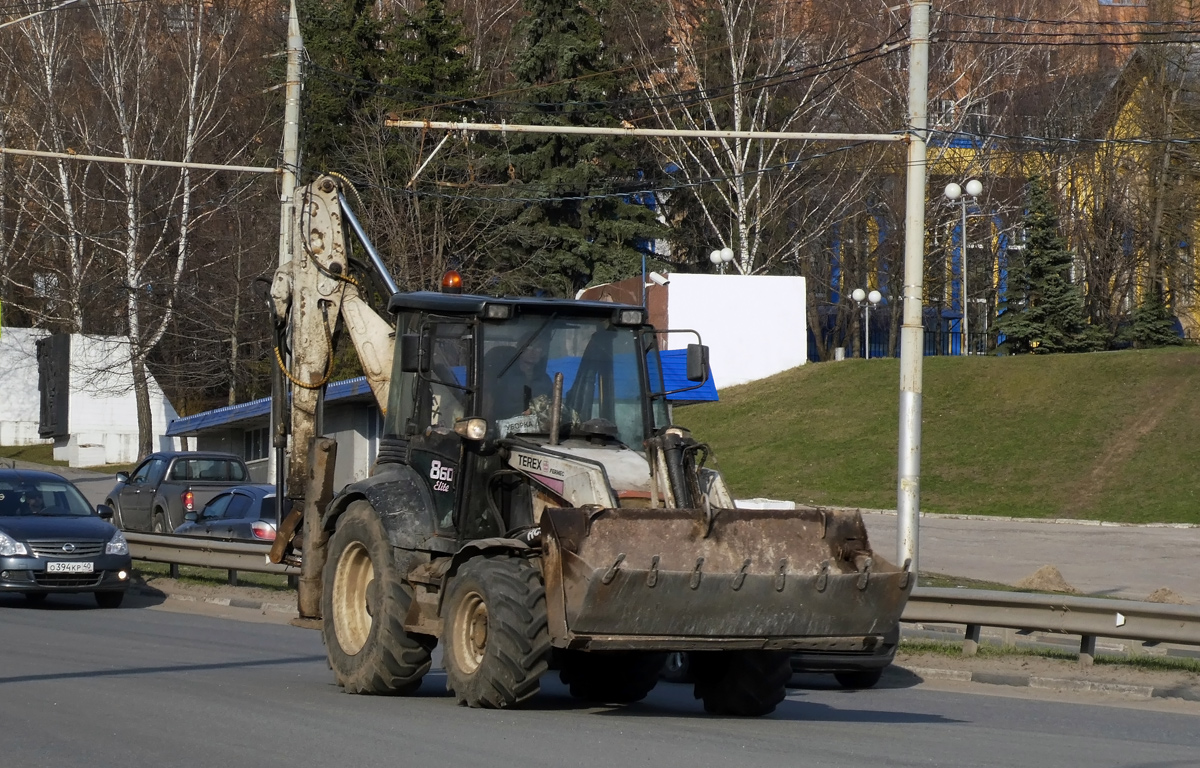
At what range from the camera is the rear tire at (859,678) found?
12.7 meters

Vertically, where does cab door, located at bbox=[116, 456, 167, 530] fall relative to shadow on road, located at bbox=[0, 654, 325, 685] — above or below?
above

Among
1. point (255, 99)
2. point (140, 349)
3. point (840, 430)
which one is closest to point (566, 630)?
point (840, 430)

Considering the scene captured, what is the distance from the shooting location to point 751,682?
395 inches

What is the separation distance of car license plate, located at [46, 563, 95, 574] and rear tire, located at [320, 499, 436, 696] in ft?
23.8

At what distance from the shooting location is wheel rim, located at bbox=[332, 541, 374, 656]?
11.0 meters

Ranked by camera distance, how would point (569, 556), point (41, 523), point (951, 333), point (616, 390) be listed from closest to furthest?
point (569, 556)
point (616, 390)
point (41, 523)
point (951, 333)

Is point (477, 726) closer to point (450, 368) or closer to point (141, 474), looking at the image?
point (450, 368)

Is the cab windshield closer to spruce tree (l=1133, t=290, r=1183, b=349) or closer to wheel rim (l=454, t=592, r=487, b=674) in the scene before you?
wheel rim (l=454, t=592, r=487, b=674)

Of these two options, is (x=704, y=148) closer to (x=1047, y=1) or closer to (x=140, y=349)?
(x=1047, y=1)

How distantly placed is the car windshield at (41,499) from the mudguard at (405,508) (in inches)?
370

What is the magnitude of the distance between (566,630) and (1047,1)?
5174 centimetres

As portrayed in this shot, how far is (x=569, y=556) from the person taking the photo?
28.6 feet

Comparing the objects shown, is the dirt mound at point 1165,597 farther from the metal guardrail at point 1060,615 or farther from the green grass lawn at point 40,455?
the green grass lawn at point 40,455

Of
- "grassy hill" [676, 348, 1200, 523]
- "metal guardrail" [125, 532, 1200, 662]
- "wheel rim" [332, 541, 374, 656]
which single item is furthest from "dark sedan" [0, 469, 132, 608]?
"grassy hill" [676, 348, 1200, 523]
